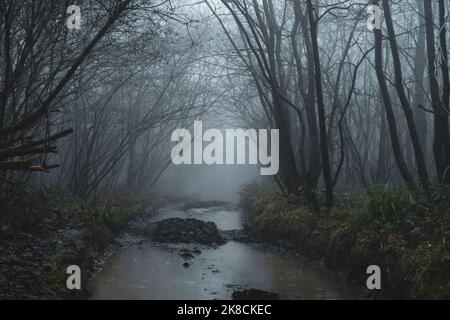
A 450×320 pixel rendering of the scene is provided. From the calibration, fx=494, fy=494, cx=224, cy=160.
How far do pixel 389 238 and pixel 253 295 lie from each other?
2144 mm

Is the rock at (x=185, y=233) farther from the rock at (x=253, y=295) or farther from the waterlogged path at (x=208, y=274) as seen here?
the rock at (x=253, y=295)

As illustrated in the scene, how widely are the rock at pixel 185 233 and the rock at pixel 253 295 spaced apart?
3.81 metres

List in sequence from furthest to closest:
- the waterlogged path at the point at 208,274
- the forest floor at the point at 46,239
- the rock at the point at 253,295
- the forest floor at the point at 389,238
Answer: the waterlogged path at the point at 208,274
the rock at the point at 253,295
the forest floor at the point at 389,238
the forest floor at the point at 46,239

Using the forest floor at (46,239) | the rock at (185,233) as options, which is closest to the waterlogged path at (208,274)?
the rock at (185,233)

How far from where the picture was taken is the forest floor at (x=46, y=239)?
548 cm

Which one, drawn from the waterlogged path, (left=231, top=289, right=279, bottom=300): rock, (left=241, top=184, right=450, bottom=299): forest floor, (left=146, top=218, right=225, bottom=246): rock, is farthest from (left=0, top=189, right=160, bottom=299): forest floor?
(left=241, top=184, right=450, bottom=299): forest floor

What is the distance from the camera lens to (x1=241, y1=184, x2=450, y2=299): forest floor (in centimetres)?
560

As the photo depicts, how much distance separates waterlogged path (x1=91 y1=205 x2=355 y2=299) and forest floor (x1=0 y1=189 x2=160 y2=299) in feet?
1.53

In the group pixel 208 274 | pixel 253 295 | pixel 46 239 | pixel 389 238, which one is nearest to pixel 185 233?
pixel 208 274

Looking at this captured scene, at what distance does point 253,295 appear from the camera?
591cm

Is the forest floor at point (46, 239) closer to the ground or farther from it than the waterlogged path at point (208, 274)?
farther from it

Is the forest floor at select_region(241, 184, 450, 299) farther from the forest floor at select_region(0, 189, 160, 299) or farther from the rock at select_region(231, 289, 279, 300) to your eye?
the forest floor at select_region(0, 189, 160, 299)

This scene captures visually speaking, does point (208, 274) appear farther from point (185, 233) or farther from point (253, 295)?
point (185, 233)
